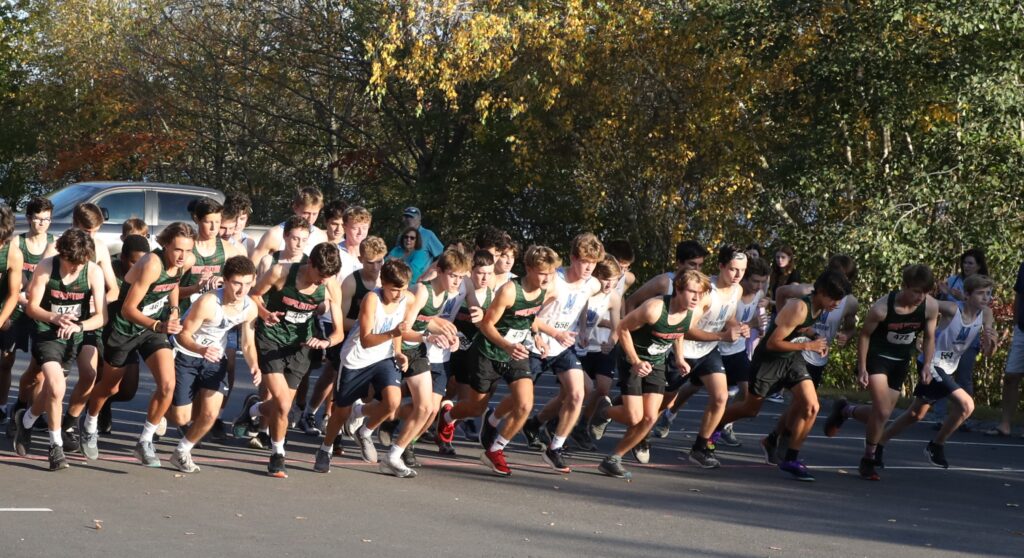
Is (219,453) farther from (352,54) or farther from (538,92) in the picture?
(352,54)

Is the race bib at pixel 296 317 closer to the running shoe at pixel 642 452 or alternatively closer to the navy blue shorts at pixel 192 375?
the navy blue shorts at pixel 192 375

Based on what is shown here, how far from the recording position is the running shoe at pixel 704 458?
10.2m

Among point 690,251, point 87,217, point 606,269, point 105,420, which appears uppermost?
point 690,251

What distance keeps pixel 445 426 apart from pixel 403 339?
135cm

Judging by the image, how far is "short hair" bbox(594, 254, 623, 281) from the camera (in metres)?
10.6

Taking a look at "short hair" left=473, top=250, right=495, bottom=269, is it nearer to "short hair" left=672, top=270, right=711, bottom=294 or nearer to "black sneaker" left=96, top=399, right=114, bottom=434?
"short hair" left=672, top=270, right=711, bottom=294

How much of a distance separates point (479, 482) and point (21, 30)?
34.5m

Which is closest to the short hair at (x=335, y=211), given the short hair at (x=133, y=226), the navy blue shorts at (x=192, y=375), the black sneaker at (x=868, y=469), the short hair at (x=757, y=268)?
the short hair at (x=133, y=226)

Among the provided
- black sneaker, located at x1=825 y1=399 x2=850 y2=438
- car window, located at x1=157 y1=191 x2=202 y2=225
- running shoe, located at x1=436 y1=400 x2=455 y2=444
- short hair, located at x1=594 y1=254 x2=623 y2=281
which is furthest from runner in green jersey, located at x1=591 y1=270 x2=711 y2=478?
car window, located at x1=157 y1=191 x2=202 y2=225

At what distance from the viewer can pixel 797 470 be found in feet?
32.4

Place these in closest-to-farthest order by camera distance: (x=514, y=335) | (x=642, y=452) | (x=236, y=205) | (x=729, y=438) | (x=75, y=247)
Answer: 1. (x=75, y=247)
2. (x=514, y=335)
3. (x=642, y=452)
4. (x=236, y=205)
5. (x=729, y=438)

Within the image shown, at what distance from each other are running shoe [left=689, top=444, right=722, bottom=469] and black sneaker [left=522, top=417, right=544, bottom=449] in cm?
122

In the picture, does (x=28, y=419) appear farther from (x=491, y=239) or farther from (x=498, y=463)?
(x=491, y=239)

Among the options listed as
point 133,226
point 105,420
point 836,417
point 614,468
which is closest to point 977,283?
point 836,417
